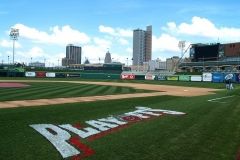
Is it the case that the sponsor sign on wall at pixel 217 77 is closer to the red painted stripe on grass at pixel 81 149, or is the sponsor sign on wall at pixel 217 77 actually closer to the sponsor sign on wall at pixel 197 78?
the sponsor sign on wall at pixel 197 78

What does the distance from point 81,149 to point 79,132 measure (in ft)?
6.79

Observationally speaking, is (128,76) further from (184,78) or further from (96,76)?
(184,78)

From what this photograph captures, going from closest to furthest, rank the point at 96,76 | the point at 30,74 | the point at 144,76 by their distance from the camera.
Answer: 1. the point at 30,74
2. the point at 144,76
3. the point at 96,76

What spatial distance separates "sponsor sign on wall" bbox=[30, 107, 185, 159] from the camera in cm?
861

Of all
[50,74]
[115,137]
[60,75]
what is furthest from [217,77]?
[115,137]

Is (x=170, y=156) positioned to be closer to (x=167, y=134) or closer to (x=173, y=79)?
(x=167, y=134)

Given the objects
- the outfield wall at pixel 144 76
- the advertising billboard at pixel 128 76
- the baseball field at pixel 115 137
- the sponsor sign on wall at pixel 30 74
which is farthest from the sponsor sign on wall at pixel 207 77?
the baseball field at pixel 115 137

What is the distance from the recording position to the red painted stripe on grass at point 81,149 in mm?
8094

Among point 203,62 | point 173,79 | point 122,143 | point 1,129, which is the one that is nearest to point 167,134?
point 122,143

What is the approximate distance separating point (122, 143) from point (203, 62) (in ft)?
394

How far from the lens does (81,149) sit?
8766 mm

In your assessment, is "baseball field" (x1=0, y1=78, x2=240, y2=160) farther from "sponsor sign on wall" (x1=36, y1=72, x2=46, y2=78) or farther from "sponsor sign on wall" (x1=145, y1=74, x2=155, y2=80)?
"sponsor sign on wall" (x1=145, y1=74, x2=155, y2=80)

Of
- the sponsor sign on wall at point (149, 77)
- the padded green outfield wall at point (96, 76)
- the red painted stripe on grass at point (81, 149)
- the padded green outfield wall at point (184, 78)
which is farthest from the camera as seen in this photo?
the padded green outfield wall at point (96, 76)

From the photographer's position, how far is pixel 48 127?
11367 millimetres
